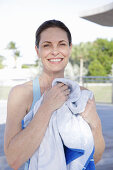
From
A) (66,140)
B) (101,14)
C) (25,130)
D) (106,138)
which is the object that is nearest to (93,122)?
(66,140)

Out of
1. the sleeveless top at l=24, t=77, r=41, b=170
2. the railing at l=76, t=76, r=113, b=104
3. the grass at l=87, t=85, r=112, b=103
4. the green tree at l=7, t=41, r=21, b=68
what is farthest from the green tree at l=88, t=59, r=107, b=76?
the sleeveless top at l=24, t=77, r=41, b=170

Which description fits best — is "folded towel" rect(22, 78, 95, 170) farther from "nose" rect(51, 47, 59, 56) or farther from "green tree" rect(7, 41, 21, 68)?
"green tree" rect(7, 41, 21, 68)

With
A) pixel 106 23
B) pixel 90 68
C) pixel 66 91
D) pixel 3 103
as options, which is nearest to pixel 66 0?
pixel 90 68

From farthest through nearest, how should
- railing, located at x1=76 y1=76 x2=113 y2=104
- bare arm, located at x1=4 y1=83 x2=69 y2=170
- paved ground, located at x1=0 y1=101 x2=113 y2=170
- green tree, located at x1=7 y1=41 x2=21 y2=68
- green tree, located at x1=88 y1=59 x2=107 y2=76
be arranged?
green tree, located at x1=7 y1=41 x2=21 y2=68 < green tree, located at x1=88 y1=59 x2=107 y2=76 < railing, located at x1=76 y1=76 x2=113 y2=104 < paved ground, located at x1=0 y1=101 x2=113 y2=170 < bare arm, located at x1=4 y1=83 x2=69 y2=170

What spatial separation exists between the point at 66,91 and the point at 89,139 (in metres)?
0.23

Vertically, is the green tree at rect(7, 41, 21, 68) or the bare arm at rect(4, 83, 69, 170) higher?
the bare arm at rect(4, 83, 69, 170)

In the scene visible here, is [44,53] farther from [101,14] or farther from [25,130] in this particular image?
[101,14]

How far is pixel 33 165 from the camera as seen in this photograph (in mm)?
1144

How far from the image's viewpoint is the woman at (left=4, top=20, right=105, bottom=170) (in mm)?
1085

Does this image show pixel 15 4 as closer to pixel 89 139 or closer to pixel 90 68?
pixel 90 68

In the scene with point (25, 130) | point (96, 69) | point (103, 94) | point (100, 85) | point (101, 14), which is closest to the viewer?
point (25, 130)

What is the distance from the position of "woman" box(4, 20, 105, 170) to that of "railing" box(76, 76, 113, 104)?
7.62 m

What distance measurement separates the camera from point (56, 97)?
113 cm

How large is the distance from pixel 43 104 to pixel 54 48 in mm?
286
